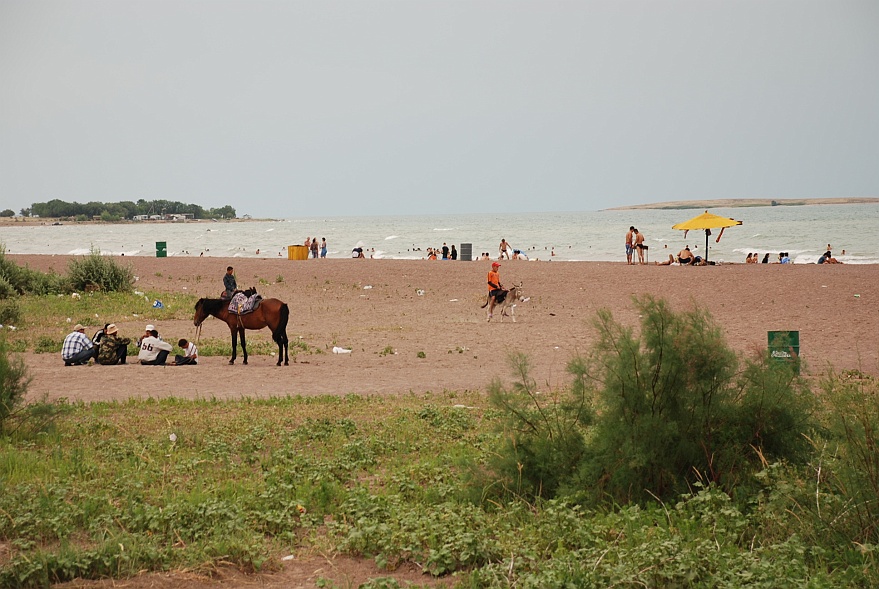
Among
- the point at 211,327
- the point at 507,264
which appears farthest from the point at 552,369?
the point at 507,264

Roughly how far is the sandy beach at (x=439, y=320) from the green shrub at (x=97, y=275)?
96.3 inches

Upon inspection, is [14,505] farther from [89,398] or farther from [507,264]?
[507,264]

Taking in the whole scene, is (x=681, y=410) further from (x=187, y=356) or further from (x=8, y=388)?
(x=187, y=356)

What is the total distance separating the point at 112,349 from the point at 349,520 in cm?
977

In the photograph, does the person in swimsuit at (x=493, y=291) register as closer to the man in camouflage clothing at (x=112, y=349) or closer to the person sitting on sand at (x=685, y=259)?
the man in camouflage clothing at (x=112, y=349)

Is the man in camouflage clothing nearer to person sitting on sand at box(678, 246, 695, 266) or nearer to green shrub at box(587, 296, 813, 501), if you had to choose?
green shrub at box(587, 296, 813, 501)

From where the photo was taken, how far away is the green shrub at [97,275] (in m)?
25.0

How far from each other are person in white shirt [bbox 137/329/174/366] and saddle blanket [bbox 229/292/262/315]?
1.35 meters

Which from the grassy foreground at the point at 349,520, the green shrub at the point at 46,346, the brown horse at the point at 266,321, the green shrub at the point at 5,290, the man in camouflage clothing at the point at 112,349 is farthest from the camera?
the green shrub at the point at 5,290

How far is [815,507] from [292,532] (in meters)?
3.68

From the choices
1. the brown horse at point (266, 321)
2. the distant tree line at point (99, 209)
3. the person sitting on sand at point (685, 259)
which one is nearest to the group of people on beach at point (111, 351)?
the brown horse at point (266, 321)

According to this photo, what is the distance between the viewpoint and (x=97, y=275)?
2516 centimetres

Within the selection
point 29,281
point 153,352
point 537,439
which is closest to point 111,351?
point 153,352

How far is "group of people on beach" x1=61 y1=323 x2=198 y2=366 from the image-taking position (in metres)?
14.5
